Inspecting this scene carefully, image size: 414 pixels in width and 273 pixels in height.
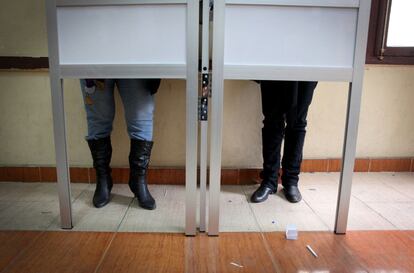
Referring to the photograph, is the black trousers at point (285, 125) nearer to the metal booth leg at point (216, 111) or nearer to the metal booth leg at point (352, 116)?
the metal booth leg at point (352, 116)

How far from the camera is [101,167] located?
4.81 ft

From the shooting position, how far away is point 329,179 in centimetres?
179

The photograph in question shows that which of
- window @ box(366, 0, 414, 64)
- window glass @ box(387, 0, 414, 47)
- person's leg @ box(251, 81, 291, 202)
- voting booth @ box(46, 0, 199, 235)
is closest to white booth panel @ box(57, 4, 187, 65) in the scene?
voting booth @ box(46, 0, 199, 235)

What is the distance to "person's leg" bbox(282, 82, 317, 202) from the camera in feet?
4.83

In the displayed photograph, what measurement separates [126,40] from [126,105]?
0.36 meters

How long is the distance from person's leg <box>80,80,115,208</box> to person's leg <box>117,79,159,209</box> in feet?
0.26

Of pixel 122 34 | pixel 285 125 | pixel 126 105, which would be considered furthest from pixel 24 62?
pixel 285 125

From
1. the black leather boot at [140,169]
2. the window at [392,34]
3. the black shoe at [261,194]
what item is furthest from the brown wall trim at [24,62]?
the window at [392,34]

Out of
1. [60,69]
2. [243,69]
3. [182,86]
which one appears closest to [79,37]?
[60,69]

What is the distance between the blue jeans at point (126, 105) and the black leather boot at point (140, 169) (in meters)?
0.03

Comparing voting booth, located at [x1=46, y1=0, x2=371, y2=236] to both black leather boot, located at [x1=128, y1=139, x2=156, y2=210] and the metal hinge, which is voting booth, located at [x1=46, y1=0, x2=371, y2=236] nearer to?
the metal hinge

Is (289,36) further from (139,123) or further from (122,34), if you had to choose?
(139,123)

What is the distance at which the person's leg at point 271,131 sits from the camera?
4.86ft

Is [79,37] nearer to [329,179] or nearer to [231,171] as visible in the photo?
[231,171]
